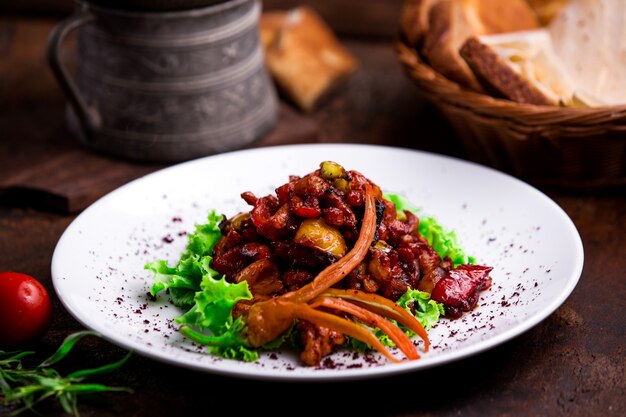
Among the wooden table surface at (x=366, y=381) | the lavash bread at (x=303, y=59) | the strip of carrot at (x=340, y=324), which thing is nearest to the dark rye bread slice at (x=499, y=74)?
the wooden table surface at (x=366, y=381)

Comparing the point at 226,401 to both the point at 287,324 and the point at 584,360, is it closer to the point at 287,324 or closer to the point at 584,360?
the point at 287,324

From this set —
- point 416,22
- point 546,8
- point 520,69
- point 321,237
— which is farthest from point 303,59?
point 321,237

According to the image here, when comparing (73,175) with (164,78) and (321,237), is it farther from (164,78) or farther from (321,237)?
(321,237)

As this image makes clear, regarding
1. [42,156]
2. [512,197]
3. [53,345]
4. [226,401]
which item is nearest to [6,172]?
[42,156]

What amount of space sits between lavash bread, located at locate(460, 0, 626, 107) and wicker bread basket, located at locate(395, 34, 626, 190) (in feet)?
0.44

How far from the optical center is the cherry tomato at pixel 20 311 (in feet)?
9.30

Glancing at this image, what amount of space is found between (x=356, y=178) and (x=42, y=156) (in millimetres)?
2375

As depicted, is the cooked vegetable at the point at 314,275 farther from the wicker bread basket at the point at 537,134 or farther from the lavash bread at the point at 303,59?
the lavash bread at the point at 303,59

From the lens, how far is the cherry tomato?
284cm

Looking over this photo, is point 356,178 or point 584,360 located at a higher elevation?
point 356,178

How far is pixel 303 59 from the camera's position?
18.0 ft

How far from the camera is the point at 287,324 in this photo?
2658mm

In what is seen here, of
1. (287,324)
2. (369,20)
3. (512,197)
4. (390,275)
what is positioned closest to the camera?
(287,324)

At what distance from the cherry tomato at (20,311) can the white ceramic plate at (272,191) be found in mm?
102
